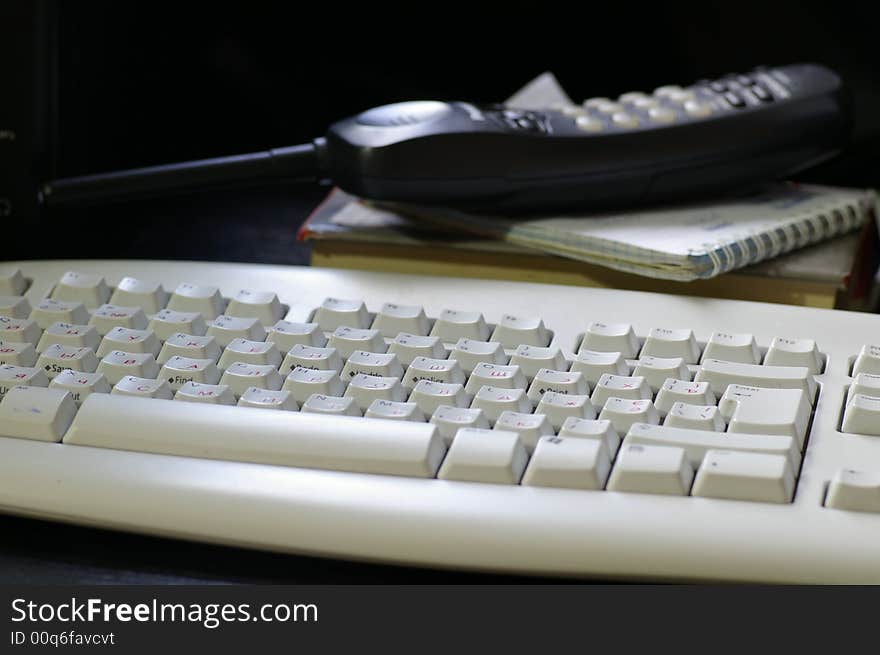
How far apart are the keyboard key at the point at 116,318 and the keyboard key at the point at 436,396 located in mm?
140

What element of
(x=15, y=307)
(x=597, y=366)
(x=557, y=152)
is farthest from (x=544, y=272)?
(x=15, y=307)

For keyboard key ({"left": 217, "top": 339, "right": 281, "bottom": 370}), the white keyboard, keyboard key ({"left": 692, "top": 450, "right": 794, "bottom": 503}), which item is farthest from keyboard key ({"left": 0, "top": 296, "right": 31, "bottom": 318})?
keyboard key ({"left": 692, "top": 450, "right": 794, "bottom": 503})

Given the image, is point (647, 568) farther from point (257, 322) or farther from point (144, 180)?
point (144, 180)

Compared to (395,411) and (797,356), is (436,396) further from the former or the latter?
(797,356)

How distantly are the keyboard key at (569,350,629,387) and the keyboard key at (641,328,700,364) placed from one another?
0.7 inches

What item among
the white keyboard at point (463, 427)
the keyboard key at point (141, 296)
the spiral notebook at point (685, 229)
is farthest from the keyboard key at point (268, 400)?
the spiral notebook at point (685, 229)

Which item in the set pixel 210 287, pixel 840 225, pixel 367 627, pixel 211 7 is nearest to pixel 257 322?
pixel 210 287

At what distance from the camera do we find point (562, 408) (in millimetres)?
448

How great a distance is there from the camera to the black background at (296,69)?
735mm

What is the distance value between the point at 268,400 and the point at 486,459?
0.09 meters

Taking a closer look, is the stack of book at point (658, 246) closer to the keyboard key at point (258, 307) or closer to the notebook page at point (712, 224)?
the notebook page at point (712, 224)

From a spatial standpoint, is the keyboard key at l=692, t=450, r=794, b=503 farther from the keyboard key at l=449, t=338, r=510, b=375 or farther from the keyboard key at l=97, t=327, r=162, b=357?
the keyboard key at l=97, t=327, r=162, b=357

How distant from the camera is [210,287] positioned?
1.81 feet

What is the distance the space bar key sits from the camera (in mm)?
429
